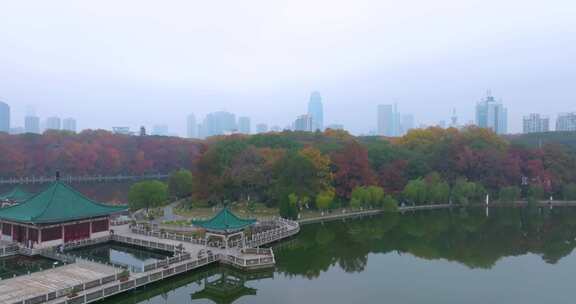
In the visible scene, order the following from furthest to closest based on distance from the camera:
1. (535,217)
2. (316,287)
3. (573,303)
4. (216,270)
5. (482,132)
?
(482,132)
(535,217)
(216,270)
(316,287)
(573,303)

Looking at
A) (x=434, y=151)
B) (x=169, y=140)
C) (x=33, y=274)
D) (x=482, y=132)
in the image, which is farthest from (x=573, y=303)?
(x=169, y=140)

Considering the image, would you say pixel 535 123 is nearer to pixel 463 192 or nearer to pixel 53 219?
pixel 463 192

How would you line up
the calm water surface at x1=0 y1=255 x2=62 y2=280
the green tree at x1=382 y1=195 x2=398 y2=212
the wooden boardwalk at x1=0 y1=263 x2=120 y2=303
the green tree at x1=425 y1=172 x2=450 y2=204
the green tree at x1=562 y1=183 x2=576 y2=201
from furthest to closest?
the green tree at x1=562 y1=183 x2=576 y2=201
the green tree at x1=425 y1=172 x2=450 y2=204
the green tree at x1=382 y1=195 x2=398 y2=212
the calm water surface at x1=0 y1=255 x2=62 y2=280
the wooden boardwalk at x1=0 y1=263 x2=120 y2=303

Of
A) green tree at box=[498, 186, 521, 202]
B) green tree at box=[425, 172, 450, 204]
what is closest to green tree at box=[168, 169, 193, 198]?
green tree at box=[425, 172, 450, 204]

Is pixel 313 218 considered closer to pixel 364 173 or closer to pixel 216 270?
pixel 364 173

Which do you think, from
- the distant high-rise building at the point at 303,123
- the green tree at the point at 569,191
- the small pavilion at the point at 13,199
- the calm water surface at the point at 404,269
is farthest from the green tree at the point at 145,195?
the distant high-rise building at the point at 303,123

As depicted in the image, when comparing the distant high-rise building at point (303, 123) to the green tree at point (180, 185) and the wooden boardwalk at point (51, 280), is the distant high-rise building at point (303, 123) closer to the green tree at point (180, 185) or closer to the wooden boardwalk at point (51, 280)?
the green tree at point (180, 185)

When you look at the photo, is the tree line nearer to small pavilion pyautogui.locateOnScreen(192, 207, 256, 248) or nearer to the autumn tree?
the autumn tree
